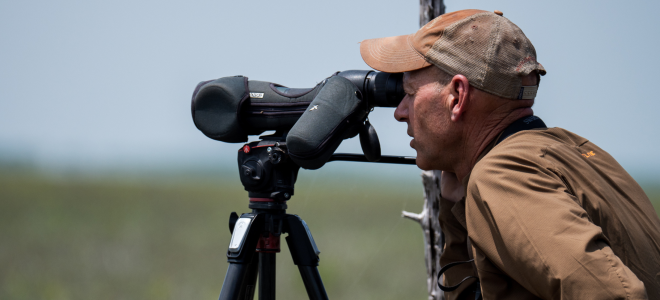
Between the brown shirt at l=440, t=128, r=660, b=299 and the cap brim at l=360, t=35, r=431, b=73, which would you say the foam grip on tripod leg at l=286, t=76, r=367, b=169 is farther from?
the brown shirt at l=440, t=128, r=660, b=299

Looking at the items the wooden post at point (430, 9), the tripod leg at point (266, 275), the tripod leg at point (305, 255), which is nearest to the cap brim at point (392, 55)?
the tripod leg at point (305, 255)

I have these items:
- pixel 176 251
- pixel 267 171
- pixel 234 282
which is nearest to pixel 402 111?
pixel 267 171

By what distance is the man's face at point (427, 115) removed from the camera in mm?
1380

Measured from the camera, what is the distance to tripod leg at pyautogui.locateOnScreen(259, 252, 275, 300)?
5.52 ft

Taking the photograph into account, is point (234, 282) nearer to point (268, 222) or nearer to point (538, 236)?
point (268, 222)

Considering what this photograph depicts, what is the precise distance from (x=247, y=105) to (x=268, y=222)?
0.40 meters

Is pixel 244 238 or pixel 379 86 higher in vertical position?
pixel 379 86

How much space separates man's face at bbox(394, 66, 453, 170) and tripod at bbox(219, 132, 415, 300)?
0.22 m

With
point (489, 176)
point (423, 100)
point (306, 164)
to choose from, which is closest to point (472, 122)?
point (423, 100)

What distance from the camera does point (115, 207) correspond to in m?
11.5

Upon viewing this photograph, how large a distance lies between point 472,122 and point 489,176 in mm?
352

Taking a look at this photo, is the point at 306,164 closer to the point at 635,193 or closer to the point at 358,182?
the point at 635,193

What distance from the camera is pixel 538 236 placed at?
3.05 ft

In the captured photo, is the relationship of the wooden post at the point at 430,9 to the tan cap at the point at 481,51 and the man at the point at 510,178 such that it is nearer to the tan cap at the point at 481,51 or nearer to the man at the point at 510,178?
the man at the point at 510,178
